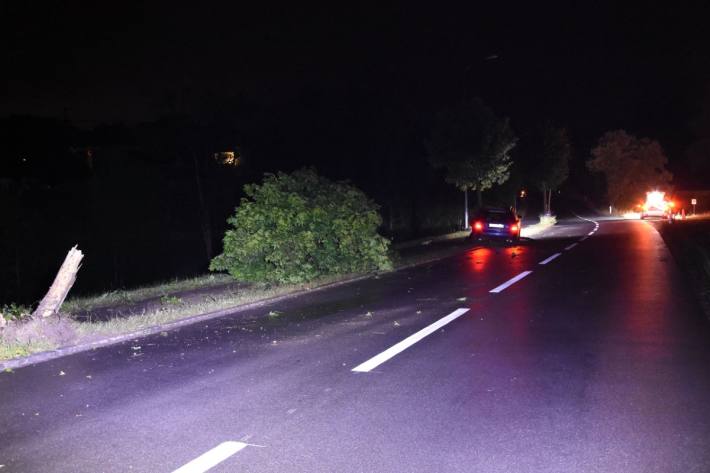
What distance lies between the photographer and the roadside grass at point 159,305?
827 centimetres

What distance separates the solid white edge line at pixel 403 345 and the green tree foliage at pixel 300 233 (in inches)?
188

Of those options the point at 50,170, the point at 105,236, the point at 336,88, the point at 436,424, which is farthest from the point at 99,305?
the point at 50,170

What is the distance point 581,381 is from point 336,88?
37.9 m

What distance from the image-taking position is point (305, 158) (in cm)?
4088

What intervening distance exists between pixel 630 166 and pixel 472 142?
131 ft

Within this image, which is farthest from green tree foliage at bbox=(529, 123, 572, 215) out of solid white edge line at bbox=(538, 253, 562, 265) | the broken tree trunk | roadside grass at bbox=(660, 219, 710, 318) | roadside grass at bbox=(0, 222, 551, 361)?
the broken tree trunk

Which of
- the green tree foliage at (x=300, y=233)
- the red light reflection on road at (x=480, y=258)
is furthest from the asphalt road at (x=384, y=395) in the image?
the red light reflection on road at (x=480, y=258)

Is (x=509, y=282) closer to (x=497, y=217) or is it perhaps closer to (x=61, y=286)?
(x=61, y=286)

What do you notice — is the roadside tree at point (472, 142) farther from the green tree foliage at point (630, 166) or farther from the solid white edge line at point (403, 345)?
the green tree foliage at point (630, 166)

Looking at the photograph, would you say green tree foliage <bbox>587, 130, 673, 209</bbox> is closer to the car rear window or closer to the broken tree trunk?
the car rear window

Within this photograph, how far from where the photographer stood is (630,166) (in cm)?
6606

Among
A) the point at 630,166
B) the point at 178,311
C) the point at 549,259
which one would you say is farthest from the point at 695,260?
the point at 630,166

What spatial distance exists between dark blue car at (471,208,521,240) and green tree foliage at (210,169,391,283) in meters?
11.0

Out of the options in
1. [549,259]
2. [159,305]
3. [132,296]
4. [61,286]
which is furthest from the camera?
[549,259]
